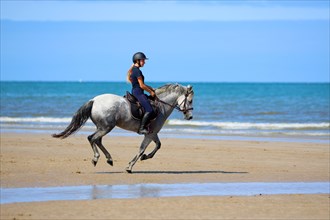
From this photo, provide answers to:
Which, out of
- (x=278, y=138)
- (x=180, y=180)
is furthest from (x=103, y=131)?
(x=278, y=138)

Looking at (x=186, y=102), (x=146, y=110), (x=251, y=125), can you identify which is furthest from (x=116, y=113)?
(x=251, y=125)

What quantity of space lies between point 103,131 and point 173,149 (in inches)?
262

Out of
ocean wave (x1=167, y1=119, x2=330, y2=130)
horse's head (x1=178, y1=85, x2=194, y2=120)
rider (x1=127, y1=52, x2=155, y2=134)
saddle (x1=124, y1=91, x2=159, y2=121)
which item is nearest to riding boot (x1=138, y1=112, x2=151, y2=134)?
rider (x1=127, y1=52, x2=155, y2=134)

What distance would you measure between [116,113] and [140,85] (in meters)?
0.79

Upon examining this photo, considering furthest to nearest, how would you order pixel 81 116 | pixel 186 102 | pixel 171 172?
1. pixel 186 102
2. pixel 171 172
3. pixel 81 116

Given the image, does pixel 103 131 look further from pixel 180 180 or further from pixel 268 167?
pixel 268 167

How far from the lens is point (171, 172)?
16.2m

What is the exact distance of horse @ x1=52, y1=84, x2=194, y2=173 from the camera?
616 inches

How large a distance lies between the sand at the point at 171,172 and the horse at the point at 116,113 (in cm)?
76

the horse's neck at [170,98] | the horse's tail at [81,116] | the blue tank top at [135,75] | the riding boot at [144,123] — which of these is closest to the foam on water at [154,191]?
the riding boot at [144,123]

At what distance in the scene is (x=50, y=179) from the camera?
1430cm

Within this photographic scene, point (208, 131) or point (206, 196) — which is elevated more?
point (206, 196)

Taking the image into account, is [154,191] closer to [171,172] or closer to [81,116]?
[171,172]

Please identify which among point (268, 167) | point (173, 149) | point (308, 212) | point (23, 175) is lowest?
point (173, 149)
